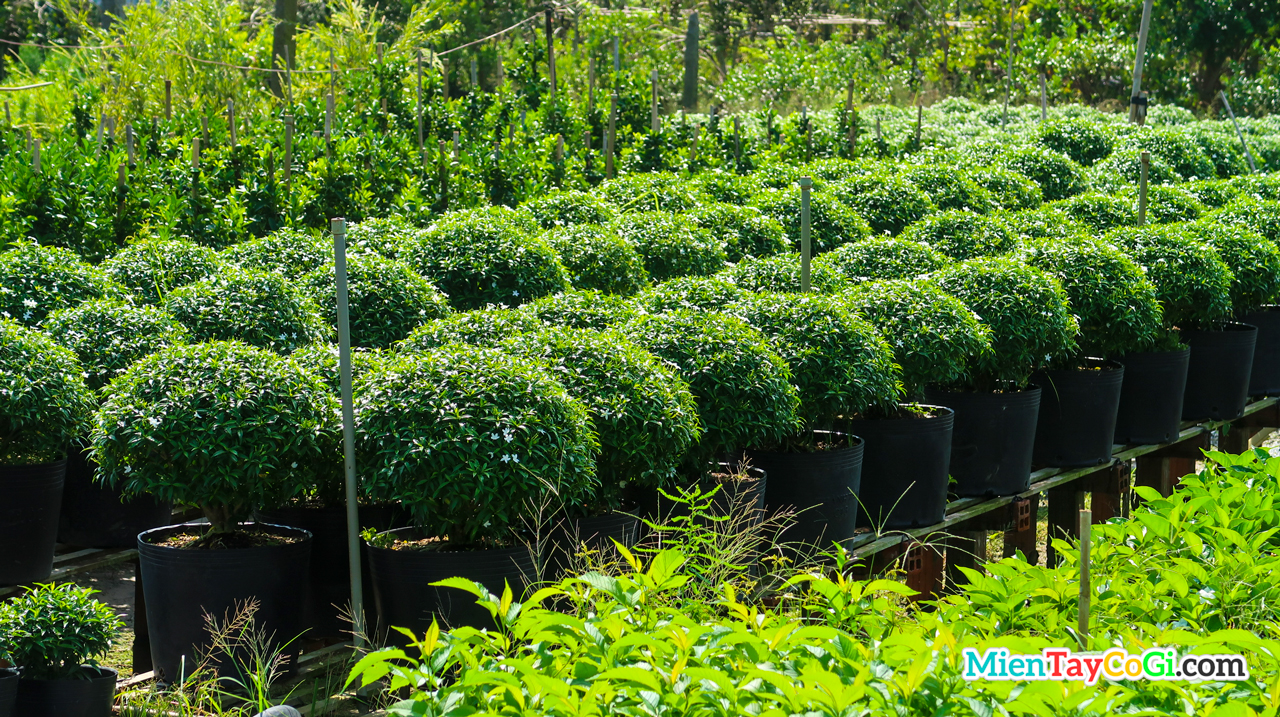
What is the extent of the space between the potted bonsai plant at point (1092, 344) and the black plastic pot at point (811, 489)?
5.92 ft

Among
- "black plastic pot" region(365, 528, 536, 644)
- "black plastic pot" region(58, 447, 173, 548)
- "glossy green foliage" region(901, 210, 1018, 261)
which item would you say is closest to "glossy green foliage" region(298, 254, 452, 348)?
"black plastic pot" region(58, 447, 173, 548)

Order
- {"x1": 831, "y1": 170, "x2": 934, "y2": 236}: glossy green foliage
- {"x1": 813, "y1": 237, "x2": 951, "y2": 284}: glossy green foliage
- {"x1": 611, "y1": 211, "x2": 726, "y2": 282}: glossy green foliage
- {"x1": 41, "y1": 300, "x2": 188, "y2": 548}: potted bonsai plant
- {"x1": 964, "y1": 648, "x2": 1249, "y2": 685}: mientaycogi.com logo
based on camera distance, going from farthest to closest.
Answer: {"x1": 831, "y1": 170, "x2": 934, "y2": 236}: glossy green foliage → {"x1": 611, "y1": 211, "x2": 726, "y2": 282}: glossy green foliage → {"x1": 813, "y1": 237, "x2": 951, "y2": 284}: glossy green foliage → {"x1": 41, "y1": 300, "x2": 188, "y2": 548}: potted bonsai plant → {"x1": 964, "y1": 648, "x2": 1249, "y2": 685}: mientaycogi.com logo

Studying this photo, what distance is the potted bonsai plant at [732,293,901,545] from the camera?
4520mm

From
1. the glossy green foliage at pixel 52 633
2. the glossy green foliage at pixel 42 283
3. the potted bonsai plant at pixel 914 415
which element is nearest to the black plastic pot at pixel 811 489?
the potted bonsai plant at pixel 914 415

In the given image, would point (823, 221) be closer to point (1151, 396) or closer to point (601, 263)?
point (601, 263)

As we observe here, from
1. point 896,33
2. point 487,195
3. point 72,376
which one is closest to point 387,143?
point 487,195

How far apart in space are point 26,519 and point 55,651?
1276 millimetres

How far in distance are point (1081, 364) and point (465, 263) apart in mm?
3228

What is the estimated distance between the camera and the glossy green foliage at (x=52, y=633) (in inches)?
126

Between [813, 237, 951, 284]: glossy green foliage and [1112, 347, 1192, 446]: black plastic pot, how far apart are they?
1.15m

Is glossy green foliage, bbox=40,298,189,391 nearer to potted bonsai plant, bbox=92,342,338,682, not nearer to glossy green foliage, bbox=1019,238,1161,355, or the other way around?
potted bonsai plant, bbox=92,342,338,682

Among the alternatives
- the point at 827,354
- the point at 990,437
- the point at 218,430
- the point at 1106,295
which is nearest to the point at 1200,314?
the point at 1106,295

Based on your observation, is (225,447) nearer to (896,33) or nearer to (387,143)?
(387,143)

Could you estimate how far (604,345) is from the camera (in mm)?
4133
